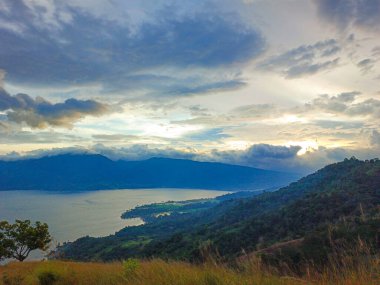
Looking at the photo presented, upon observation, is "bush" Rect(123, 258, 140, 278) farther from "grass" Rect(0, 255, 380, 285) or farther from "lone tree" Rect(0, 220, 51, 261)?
"lone tree" Rect(0, 220, 51, 261)

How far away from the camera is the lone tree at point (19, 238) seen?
29.9 metres

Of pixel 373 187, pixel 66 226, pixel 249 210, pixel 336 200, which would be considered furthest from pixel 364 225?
pixel 66 226

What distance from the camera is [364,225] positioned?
114 feet

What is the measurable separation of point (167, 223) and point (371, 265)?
169 meters

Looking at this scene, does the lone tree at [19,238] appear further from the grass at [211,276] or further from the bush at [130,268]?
the bush at [130,268]

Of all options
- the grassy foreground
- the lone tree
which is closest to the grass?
the grassy foreground

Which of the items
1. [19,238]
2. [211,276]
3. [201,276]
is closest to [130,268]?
[201,276]

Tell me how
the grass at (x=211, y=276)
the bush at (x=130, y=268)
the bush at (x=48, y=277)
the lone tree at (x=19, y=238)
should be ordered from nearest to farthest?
the grass at (x=211, y=276)
the bush at (x=130, y=268)
the bush at (x=48, y=277)
the lone tree at (x=19, y=238)

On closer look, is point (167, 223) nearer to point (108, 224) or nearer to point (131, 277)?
point (108, 224)

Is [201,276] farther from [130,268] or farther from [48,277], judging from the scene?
[48,277]

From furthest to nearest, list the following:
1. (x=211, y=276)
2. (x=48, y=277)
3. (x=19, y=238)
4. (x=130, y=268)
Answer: (x=19, y=238), (x=48, y=277), (x=130, y=268), (x=211, y=276)

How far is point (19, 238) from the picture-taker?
30.4 m

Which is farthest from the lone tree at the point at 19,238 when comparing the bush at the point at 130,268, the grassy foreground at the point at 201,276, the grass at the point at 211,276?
the bush at the point at 130,268

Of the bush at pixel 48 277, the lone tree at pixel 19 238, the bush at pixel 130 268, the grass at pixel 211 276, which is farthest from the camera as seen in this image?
the lone tree at pixel 19 238
